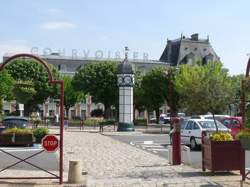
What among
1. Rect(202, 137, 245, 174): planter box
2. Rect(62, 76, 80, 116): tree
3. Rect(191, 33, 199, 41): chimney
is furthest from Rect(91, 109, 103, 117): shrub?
Rect(202, 137, 245, 174): planter box

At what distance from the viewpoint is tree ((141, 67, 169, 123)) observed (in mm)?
65625

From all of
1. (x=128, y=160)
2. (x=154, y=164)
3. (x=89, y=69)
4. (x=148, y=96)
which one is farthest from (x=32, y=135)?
(x=89, y=69)

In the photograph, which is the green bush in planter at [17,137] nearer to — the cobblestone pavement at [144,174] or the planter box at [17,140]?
the planter box at [17,140]

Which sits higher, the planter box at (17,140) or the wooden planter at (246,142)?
the wooden planter at (246,142)

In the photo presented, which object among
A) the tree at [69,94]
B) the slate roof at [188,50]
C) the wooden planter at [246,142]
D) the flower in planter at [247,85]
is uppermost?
the slate roof at [188,50]

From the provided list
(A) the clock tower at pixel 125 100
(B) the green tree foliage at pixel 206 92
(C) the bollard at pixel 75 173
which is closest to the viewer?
(C) the bollard at pixel 75 173

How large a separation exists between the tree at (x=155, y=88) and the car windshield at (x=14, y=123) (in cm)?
3644

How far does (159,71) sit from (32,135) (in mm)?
43388

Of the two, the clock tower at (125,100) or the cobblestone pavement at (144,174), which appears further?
the clock tower at (125,100)

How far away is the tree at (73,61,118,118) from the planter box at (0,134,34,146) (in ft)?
146

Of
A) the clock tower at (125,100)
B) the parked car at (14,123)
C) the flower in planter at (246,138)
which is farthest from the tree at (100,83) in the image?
the flower in planter at (246,138)

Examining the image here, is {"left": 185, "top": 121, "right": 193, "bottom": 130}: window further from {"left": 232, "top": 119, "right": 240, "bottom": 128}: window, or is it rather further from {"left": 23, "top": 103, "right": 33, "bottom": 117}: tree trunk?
{"left": 23, "top": 103, "right": 33, "bottom": 117}: tree trunk

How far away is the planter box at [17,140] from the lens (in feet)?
81.4

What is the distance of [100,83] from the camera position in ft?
232
